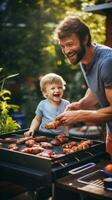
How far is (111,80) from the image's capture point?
10.6 ft

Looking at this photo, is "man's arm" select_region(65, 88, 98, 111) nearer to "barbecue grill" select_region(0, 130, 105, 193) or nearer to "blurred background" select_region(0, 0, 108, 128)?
"barbecue grill" select_region(0, 130, 105, 193)

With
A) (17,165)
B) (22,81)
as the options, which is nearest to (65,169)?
Answer: (17,165)

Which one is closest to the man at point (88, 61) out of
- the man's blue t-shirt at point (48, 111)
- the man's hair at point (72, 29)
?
the man's hair at point (72, 29)

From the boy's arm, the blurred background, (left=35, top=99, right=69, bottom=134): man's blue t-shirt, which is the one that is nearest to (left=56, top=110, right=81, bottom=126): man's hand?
the boy's arm

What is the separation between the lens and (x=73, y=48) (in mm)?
3375

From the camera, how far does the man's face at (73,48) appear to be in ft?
11.1

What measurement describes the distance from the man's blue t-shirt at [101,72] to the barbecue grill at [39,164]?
0.44m

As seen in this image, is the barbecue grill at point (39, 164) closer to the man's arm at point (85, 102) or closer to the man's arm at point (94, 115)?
the man's arm at point (94, 115)

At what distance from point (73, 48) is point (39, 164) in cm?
111

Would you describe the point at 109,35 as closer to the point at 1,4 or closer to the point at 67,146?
the point at 67,146

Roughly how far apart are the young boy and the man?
1.46 metres

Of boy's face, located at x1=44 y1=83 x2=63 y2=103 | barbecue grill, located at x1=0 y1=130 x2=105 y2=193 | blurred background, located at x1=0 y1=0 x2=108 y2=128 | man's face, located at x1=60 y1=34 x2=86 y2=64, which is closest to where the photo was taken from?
barbecue grill, located at x1=0 y1=130 x2=105 y2=193

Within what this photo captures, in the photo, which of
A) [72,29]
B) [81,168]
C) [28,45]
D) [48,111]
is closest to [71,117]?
[81,168]

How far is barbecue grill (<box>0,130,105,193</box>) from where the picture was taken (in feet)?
10.3
